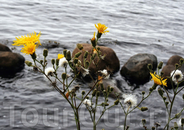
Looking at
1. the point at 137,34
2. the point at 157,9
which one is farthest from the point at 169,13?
the point at 137,34

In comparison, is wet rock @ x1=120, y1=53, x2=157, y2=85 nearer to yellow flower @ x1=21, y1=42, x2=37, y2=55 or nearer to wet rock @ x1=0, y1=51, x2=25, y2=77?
A: wet rock @ x1=0, y1=51, x2=25, y2=77

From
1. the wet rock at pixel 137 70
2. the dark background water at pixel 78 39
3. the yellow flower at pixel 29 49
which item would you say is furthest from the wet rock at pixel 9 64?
the yellow flower at pixel 29 49

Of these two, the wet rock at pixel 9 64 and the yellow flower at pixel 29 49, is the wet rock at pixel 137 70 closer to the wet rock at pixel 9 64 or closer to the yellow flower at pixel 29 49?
the wet rock at pixel 9 64

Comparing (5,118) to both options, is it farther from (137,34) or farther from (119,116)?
(137,34)

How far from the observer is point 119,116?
4668 millimetres

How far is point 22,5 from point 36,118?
12.6 metres

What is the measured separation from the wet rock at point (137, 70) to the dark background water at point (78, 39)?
223mm

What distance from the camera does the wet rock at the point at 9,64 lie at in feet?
20.6

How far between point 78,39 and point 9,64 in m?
4.00

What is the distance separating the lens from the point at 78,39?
970 cm

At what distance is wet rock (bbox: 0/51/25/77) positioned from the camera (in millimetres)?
6285

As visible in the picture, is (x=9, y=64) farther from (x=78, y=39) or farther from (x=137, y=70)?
(x=78, y=39)

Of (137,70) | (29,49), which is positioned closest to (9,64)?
(137,70)

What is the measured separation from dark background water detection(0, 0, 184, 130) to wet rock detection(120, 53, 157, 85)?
0.22m
